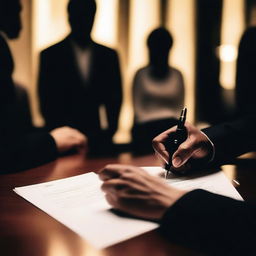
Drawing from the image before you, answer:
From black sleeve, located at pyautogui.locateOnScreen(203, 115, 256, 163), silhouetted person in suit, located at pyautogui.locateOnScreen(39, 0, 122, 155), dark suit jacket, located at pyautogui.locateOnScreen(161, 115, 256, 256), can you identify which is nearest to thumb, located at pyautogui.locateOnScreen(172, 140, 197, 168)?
black sleeve, located at pyautogui.locateOnScreen(203, 115, 256, 163)

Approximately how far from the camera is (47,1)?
9.47 feet

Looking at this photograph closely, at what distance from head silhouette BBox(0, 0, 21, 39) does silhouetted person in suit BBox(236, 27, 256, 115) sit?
3.47 feet

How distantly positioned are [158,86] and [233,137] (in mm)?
1387

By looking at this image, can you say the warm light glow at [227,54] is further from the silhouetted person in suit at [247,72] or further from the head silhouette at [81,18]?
the silhouetted person in suit at [247,72]

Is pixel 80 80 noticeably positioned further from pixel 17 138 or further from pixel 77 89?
pixel 17 138

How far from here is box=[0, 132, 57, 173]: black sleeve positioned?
937 mm

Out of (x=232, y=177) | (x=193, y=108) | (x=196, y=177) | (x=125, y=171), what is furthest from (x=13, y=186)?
(x=193, y=108)

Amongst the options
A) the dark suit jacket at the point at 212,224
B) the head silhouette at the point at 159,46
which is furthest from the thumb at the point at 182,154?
the head silhouette at the point at 159,46

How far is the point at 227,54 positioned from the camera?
3.42m

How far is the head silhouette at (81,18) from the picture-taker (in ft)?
6.24

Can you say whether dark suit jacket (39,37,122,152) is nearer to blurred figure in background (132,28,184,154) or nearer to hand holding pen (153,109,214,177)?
blurred figure in background (132,28,184,154)

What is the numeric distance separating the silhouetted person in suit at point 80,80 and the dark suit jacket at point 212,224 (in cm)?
133

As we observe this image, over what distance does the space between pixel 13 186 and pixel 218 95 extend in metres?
2.91

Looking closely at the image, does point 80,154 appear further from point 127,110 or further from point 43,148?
point 127,110
